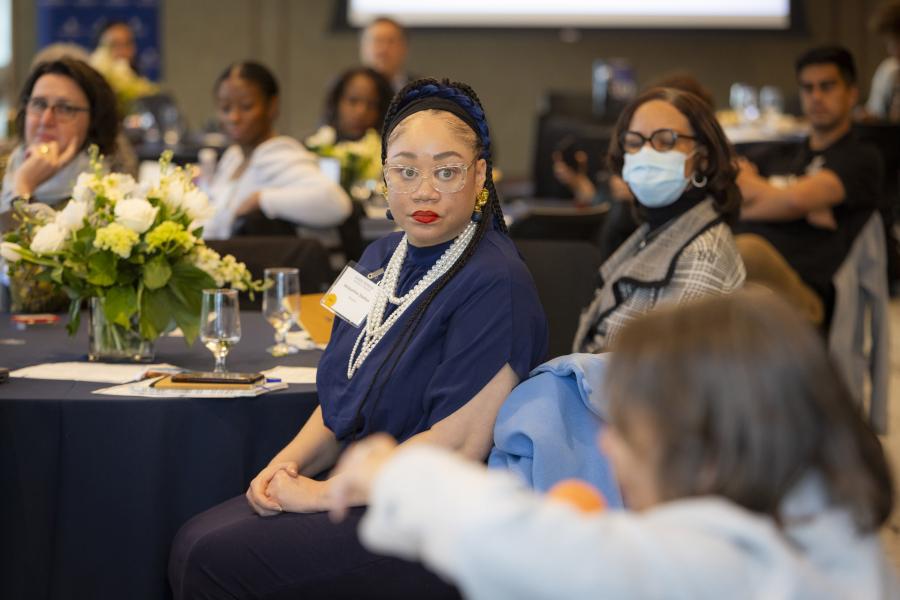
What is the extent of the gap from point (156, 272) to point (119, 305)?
0.37 ft

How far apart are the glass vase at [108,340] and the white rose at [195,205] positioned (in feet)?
0.89

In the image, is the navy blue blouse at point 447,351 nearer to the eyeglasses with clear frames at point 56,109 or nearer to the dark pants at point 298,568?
the dark pants at point 298,568

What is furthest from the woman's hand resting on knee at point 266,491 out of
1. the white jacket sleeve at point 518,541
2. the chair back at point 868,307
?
the chair back at point 868,307

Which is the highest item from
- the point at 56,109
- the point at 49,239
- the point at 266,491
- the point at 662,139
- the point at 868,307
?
the point at 56,109

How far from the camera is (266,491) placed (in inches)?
94.7

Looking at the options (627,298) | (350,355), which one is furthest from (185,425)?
(627,298)

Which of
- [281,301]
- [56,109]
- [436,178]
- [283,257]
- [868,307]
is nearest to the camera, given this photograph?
[436,178]

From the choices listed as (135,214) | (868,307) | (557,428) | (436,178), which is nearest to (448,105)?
(436,178)

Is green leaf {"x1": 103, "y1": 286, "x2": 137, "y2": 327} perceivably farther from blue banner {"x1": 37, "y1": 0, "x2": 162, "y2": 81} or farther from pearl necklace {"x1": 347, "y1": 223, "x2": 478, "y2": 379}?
blue banner {"x1": 37, "y1": 0, "x2": 162, "y2": 81}

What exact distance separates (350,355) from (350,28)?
9527mm

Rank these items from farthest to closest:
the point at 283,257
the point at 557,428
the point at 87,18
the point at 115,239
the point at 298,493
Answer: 1. the point at 87,18
2. the point at 283,257
3. the point at 115,239
4. the point at 298,493
5. the point at 557,428

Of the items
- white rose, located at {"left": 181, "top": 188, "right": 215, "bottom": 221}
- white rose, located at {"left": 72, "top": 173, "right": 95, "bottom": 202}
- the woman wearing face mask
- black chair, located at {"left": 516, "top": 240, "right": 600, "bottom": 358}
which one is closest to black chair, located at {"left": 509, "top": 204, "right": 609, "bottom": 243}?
black chair, located at {"left": 516, "top": 240, "right": 600, "bottom": 358}

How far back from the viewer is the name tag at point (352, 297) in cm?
255

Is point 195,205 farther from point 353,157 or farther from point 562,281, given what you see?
point 353,157
